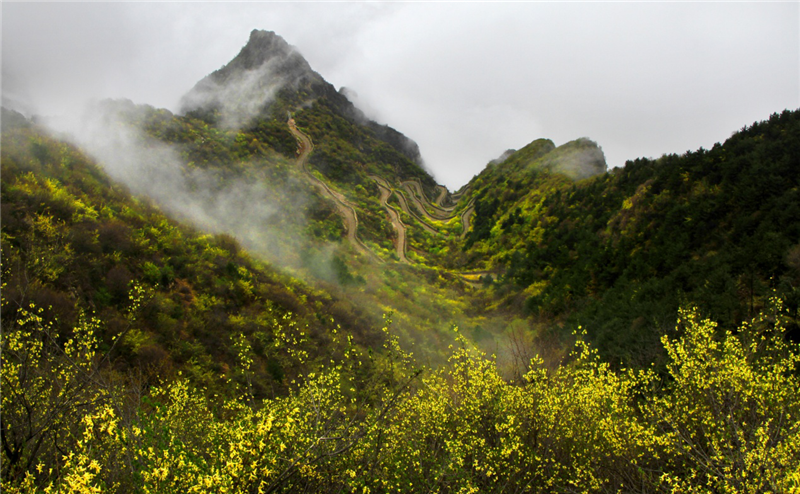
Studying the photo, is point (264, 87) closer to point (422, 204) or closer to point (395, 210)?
point (422, 204)

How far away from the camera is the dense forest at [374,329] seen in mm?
4926

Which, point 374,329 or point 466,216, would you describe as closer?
point 374,329

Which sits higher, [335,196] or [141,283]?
[335,196]

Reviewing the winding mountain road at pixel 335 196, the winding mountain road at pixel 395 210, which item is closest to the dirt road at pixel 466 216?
the winding mountain road at pixel 395 210

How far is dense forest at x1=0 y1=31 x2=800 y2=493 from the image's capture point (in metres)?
4.93

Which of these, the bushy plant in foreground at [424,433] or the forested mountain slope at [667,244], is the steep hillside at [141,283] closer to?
the bushy plant in foreground at [424,433]

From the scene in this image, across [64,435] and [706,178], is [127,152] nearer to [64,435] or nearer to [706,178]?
[64,435]

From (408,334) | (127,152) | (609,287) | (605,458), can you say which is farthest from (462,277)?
(605,458)

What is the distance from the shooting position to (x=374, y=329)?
18844mm

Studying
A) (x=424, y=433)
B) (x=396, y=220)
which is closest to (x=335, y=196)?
(x=396, y=220)

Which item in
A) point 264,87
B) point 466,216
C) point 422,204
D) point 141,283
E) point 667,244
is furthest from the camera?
point 264,87

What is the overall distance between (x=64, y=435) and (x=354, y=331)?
12907 millimetres

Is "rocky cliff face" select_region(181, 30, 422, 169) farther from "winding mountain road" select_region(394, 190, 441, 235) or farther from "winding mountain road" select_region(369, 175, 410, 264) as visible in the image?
"winding mountain road" select_region(394, 190, 441, 235)

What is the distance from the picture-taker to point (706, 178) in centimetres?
2398
